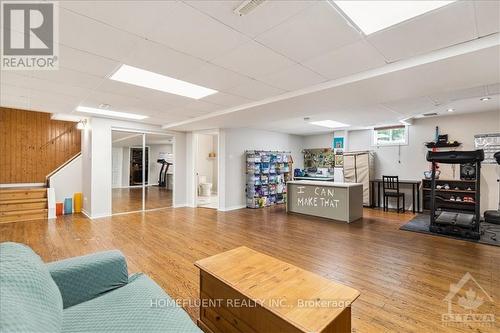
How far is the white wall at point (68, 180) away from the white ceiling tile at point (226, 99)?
522cm

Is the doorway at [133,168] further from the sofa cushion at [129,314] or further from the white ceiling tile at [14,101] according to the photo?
the sofa cushion at [129,314]

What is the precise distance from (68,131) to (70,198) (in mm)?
2507

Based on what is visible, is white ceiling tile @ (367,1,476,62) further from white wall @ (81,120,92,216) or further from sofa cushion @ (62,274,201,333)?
white wall @ (81,120,92,216)

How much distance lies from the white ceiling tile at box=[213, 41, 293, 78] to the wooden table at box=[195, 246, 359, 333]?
2.09 meters

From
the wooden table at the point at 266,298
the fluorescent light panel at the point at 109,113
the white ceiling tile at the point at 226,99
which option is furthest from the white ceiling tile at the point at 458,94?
the fluorescent light panel at the point at 109,113

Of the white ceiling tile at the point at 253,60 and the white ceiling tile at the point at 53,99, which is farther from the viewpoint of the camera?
the white ceiling tile at the point at 53,99

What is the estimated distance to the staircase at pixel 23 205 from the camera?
5.55 metres

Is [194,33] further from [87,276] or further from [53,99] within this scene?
[53,99]

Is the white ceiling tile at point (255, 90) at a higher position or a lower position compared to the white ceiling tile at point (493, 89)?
lower

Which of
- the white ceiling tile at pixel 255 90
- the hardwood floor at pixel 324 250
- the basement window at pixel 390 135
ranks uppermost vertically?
the white ceiling tile at pixel 255 90

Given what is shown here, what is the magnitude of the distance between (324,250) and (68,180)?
286 inches

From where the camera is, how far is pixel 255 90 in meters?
3.75

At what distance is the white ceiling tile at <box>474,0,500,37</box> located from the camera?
1.77m

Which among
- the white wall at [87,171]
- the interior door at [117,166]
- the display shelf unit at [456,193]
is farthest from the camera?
the interior door at [117,166]
